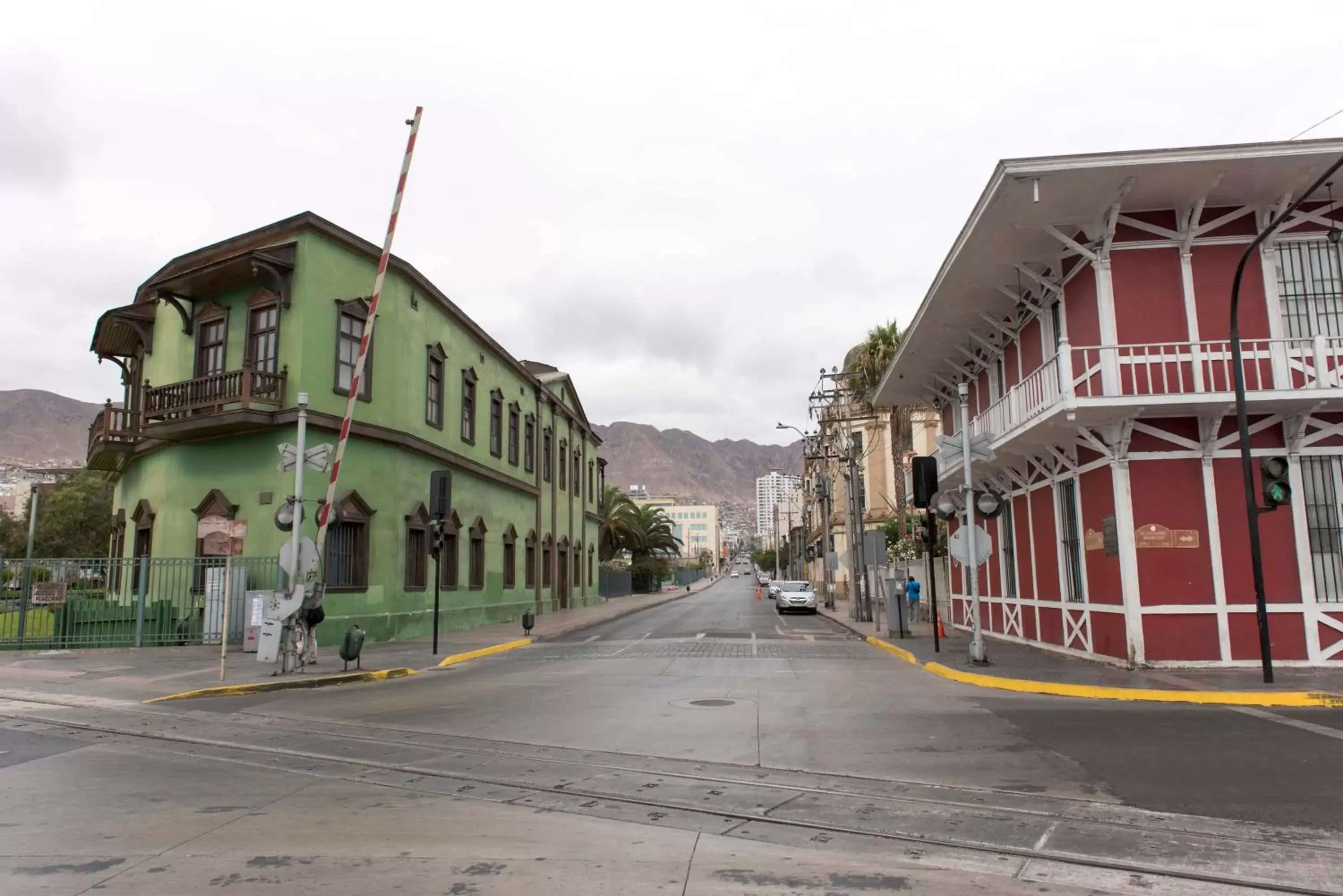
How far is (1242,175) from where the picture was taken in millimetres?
14297

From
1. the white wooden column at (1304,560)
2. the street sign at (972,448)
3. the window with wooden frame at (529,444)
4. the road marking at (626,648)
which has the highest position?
the window with wooden frame at (529,444)

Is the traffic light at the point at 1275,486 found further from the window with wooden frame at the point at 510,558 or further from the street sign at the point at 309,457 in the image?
the window with wooden frame at the point at 510,558

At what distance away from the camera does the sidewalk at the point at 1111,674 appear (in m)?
12.4

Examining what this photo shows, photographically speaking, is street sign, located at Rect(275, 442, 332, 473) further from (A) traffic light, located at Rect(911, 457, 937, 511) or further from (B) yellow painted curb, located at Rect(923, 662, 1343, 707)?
(B) yellow painted curb, located at Rect(923, 662, 1343, 707)

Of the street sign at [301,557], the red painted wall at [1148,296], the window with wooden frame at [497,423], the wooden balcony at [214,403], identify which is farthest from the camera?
the window with wooden frame at [497,423]

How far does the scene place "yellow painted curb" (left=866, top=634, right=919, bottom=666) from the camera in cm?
1820

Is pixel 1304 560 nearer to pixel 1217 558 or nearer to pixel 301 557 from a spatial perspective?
pixel 1217 558

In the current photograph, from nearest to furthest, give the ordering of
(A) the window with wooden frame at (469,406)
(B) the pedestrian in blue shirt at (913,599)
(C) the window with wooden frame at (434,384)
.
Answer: (C) the window with wooden frame at (434,384), (B) the pedestrian in blue shirt at (913,599), (A) the window with wooden frame at (469,406)

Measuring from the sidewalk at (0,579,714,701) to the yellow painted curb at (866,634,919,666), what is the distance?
961 centimetres

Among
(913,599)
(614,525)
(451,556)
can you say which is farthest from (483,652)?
(614,525)

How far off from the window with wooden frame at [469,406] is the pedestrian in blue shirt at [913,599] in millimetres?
15344

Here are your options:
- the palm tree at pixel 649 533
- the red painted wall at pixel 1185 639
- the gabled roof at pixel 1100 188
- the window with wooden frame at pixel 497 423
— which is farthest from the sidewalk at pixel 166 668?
the palm tree at pixel 649 533

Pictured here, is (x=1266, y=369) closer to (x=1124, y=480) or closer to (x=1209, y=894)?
(x=1124, y=480)

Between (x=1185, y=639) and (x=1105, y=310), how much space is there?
5.59m
